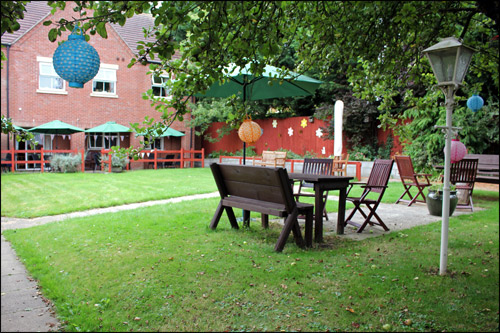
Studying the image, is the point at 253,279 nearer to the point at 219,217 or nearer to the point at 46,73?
the point at 219,217

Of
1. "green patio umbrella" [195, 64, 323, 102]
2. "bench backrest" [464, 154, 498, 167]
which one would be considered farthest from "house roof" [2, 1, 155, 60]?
"bench backrest" [464, 154, 498, 167]

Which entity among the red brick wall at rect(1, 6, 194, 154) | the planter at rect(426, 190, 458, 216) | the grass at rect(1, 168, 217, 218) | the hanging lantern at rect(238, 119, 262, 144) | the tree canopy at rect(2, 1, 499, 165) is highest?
the red brick wall at rect(1, 6, 194, 154)

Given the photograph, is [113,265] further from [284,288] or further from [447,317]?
[447,317]

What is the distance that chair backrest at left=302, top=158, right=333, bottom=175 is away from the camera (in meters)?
7.40

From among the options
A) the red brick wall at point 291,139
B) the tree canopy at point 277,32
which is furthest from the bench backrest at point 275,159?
the tree canopy at point 277,32

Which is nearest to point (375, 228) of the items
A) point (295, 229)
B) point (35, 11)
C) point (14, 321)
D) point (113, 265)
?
point (295, 229)

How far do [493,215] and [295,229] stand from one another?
14.3 ft

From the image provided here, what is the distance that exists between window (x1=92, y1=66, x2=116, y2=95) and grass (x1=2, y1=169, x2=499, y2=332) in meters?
14.6

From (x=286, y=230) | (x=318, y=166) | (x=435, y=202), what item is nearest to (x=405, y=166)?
(x=435, y=202)

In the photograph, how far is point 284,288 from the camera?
3553 millimetres

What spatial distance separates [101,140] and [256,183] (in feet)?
54.5

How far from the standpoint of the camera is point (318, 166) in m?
7.62

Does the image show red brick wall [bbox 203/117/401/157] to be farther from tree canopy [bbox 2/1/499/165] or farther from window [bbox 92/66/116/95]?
tree canopy [bbox 2/1/499/165]

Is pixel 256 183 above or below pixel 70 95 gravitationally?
below
